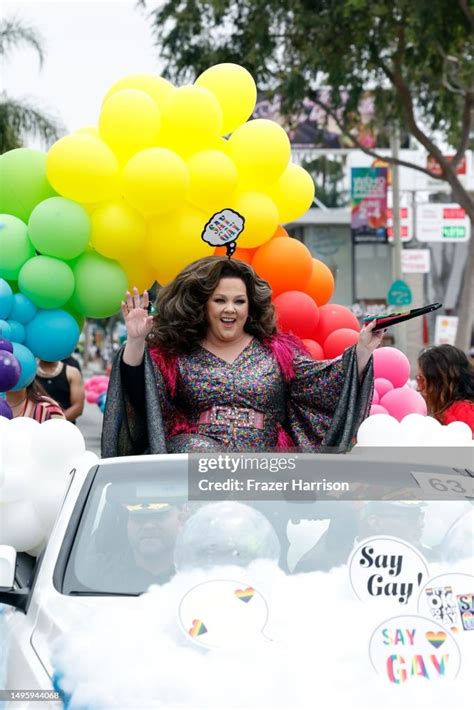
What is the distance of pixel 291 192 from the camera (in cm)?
649

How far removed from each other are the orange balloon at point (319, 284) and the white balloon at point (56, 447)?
203 centimetres

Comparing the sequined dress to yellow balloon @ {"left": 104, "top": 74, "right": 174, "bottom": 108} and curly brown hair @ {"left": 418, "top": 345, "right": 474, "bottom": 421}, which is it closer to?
curly brown hair @ {"left": 418, "top": 345, "right": 474, "bottom": 421}

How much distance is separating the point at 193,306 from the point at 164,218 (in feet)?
4.04

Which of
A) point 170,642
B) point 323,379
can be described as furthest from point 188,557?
point 323,379

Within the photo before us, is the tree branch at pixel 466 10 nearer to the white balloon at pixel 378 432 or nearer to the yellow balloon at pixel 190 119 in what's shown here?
the yellow balloon at pixel 190 119

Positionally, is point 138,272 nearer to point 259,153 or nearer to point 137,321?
point 259,153

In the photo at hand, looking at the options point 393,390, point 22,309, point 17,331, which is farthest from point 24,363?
point 393,390

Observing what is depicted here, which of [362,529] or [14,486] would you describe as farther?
[14,486]

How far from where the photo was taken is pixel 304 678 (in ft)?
10.00

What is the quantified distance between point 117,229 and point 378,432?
1.88 meters

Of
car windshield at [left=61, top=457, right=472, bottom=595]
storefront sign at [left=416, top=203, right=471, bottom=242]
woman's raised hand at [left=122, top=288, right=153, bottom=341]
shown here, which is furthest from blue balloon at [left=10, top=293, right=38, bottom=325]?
storefront sign at [left=416, top=203, right=471, bottom=242]

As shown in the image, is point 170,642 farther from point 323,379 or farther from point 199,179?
point 199,179

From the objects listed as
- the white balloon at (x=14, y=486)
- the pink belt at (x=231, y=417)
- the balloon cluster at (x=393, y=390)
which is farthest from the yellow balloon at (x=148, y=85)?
the white balloon at (x=14, y=486)

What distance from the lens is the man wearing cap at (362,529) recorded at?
11.7 feet
